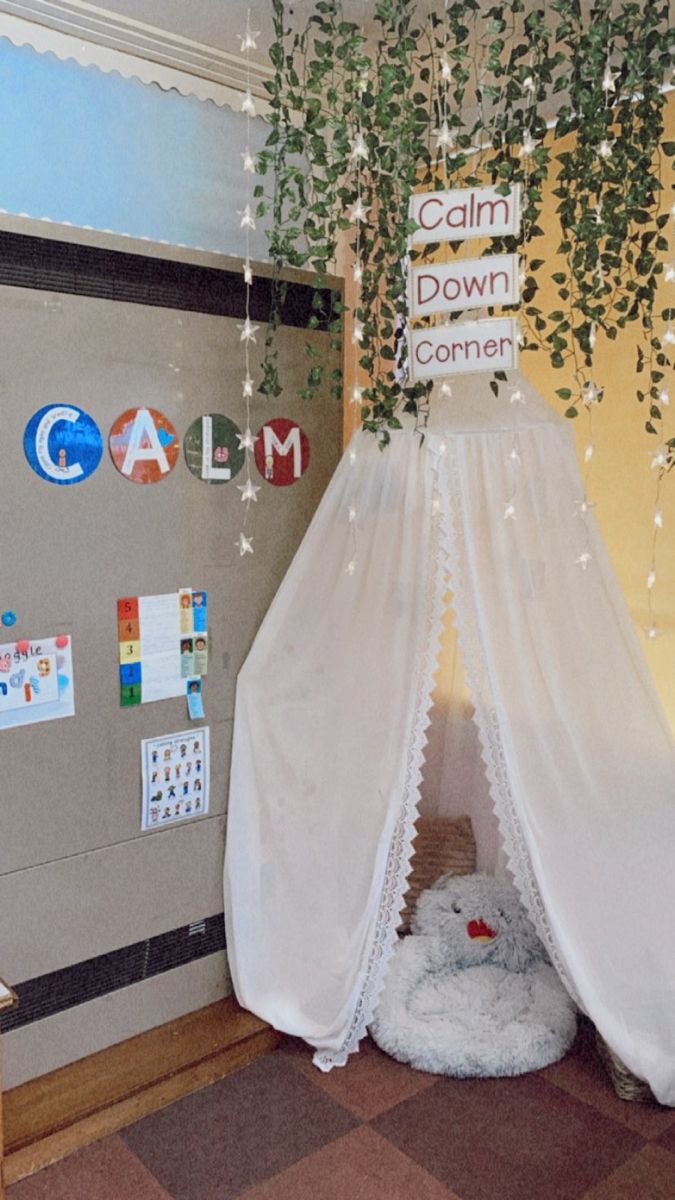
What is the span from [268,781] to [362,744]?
300 mm

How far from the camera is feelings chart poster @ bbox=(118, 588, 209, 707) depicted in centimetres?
250

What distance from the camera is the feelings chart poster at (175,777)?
2.59m

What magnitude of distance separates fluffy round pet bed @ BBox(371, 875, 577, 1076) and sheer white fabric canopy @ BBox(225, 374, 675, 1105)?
184mm

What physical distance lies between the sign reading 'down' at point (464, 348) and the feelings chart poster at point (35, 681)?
3.62 feet

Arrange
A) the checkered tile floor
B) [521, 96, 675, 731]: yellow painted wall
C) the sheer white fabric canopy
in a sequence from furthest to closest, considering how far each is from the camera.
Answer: [521, 96, 675, 731]: yellow painted wall
the sheer white fabric canopy
the checkered tile floor

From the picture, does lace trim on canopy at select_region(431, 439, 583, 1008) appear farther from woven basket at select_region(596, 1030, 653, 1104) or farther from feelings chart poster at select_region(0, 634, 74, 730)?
feelings chart poster at select_region(0, 634, 74, 730)

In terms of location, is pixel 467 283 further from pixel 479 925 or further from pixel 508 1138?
pixel 508 1138

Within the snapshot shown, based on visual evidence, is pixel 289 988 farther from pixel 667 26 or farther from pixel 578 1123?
pixel 667 26

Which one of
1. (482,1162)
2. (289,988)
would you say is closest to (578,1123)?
(482,1162)

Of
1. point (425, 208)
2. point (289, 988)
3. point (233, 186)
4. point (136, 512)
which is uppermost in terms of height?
point (233, 186)

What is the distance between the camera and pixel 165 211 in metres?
2.60

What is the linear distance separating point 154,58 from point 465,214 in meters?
1.02

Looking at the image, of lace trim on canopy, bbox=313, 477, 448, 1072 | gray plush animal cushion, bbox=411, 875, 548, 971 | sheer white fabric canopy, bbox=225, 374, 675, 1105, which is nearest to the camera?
sheer white fabric canopy, bbox=225, 374, 675, 1105

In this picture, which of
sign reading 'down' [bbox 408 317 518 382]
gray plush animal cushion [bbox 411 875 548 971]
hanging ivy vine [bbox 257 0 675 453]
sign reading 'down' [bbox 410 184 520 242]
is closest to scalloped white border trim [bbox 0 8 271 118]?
hanging ivy vine [bbox 257 0 675 453]
